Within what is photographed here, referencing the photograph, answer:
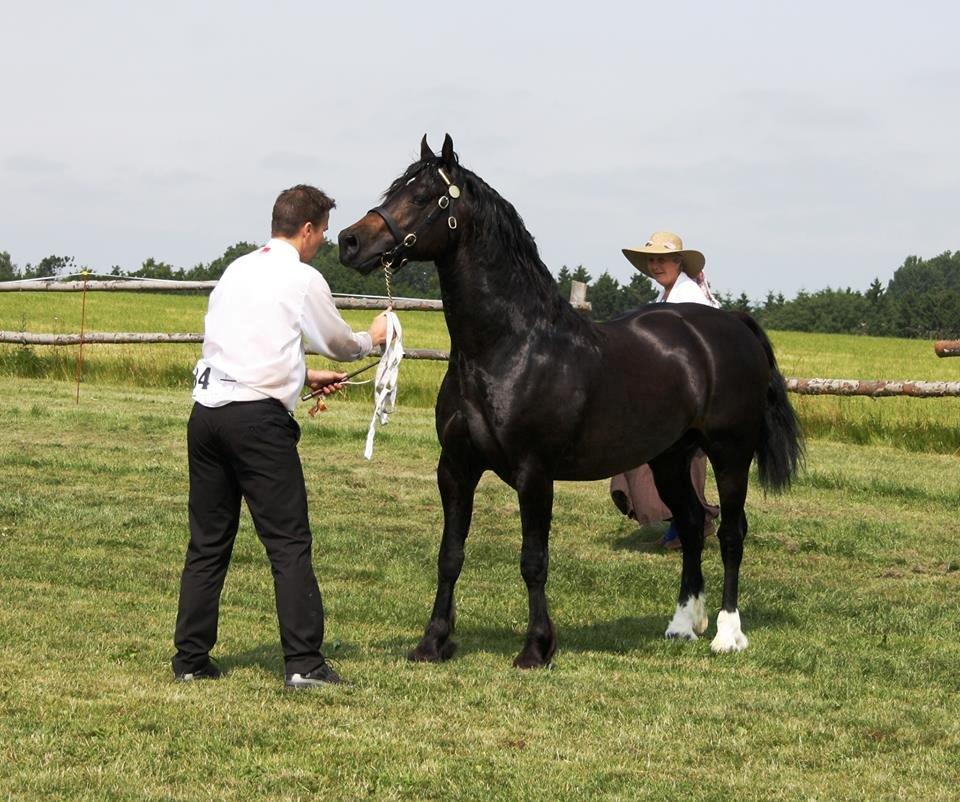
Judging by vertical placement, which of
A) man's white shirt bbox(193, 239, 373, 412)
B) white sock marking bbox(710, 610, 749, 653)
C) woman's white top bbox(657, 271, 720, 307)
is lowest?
white sock marking bbox(710, 610, 749, 653)

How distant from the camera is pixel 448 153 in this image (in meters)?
6.09

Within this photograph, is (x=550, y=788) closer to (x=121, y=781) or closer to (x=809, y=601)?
(x=121, y=781)

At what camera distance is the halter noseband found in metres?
5.91

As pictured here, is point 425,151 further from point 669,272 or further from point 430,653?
point 669,272

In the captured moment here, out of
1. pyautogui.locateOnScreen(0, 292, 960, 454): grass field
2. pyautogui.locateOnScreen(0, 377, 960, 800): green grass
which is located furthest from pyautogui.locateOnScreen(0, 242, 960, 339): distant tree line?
pyautogui.locateOnScreen(0, 377, 960, 800): green grass

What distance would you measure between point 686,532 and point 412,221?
2.56 metres

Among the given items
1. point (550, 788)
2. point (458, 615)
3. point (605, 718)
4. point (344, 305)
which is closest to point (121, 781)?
point (550, 788)

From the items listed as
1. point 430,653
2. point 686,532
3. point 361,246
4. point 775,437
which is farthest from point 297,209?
point 775,437

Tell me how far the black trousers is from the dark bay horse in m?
0.85

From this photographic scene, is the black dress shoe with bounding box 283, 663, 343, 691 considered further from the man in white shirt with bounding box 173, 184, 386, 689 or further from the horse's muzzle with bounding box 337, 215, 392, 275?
the horse's muzzle with bounding box 337, 215, 392, 275

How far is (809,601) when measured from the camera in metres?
8.29

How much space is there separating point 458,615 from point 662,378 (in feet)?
5.56

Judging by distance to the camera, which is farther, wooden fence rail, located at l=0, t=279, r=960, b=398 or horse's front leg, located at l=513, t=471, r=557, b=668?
wooden fence rail, located at l=0, t=279, r=960, b=398

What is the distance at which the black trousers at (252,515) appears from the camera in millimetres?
5438
